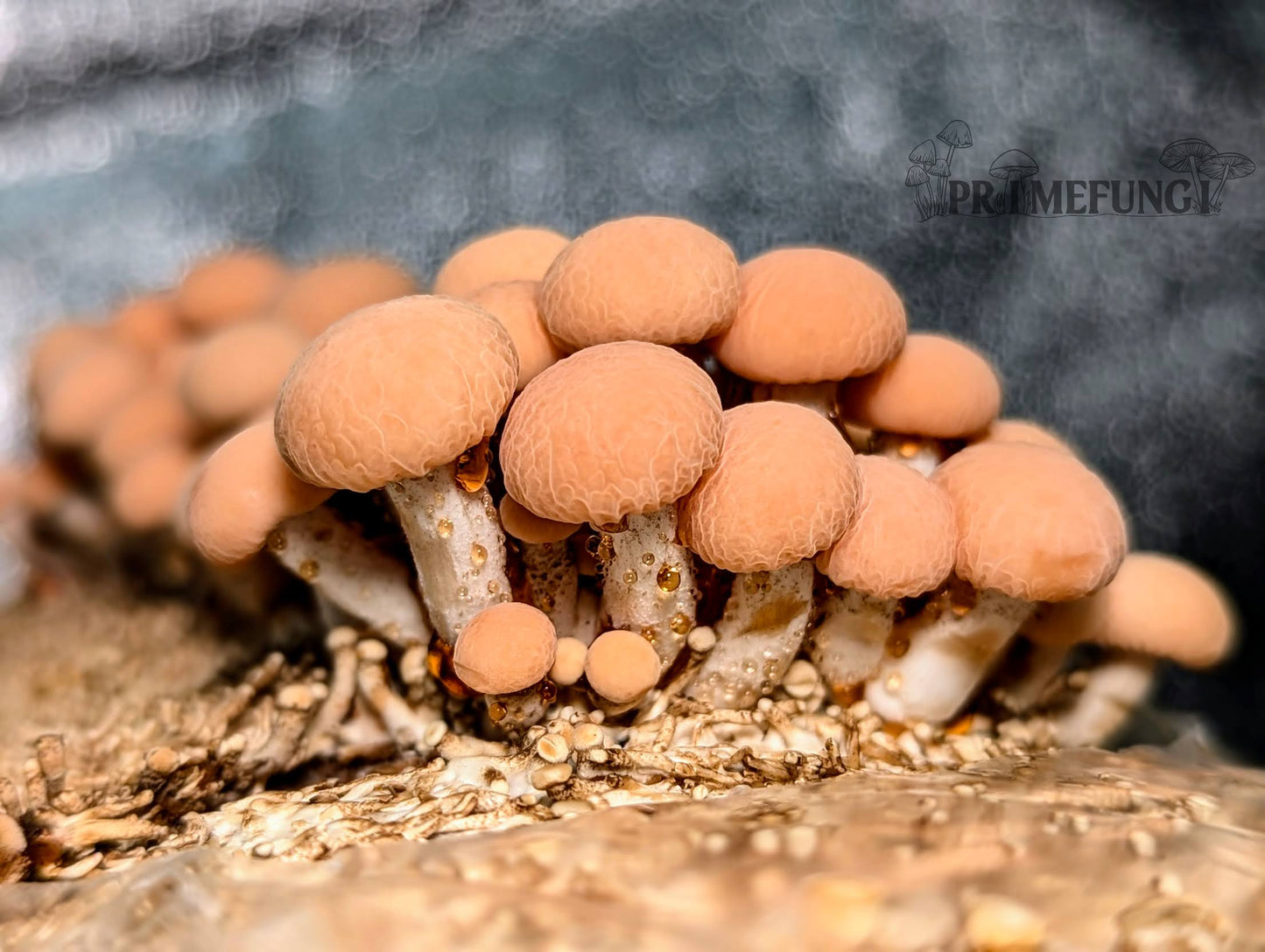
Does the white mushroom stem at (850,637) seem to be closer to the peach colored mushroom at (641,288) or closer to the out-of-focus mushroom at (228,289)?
the peach colored mushroom at (641,288)

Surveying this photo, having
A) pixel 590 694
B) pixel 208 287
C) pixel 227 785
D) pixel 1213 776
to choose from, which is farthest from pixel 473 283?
pixel 1213 776

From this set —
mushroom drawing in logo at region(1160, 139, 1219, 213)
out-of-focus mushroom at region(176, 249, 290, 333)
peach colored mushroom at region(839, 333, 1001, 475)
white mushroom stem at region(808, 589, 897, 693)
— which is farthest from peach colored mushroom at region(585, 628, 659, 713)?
mushroom drawing in logo at region(1160, 139, 1219, 213)

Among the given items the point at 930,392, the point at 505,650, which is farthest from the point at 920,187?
the point at 505,650

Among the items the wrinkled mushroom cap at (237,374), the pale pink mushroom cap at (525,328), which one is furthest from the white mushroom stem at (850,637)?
the wrinkled mushroom cap at (237,374)

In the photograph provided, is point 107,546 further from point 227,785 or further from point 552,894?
point 552,894

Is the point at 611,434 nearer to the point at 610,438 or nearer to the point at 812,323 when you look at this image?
the point at 610,438
